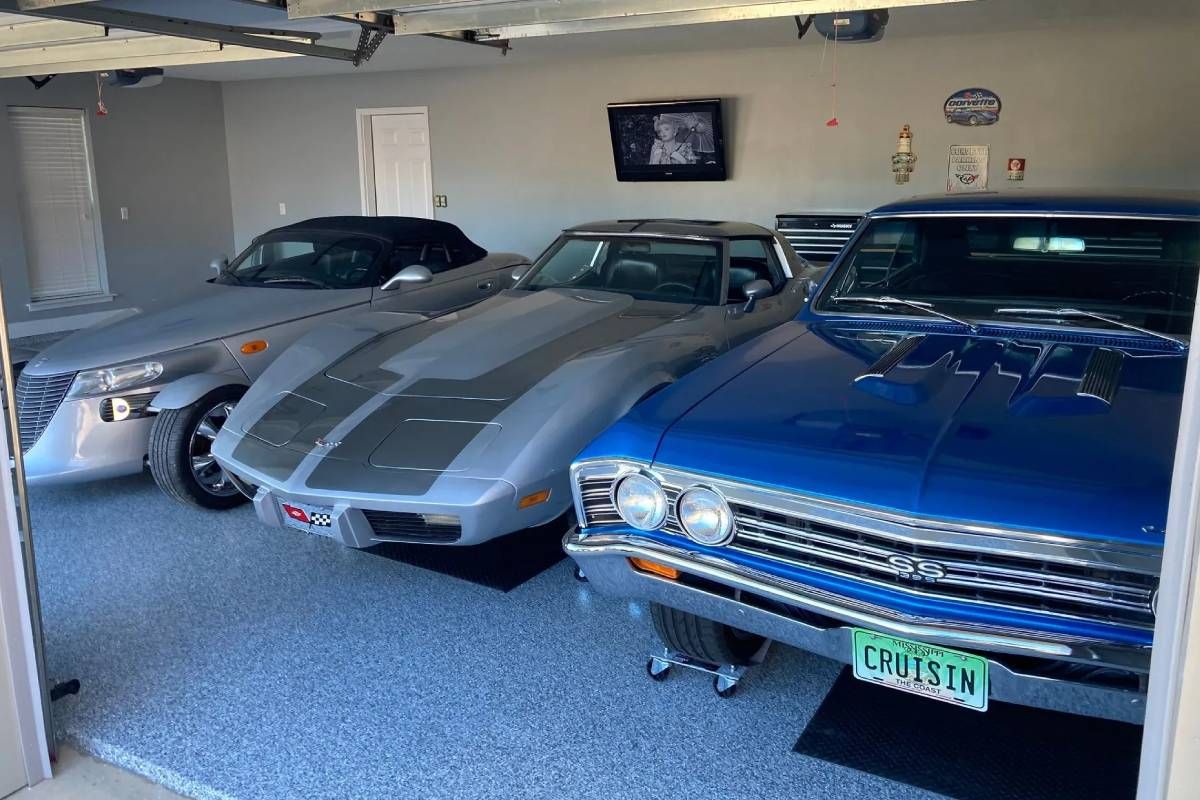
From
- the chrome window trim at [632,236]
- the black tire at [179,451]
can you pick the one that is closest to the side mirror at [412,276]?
the chrome window trim at [632,236]

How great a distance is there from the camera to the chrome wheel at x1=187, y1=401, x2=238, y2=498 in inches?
191

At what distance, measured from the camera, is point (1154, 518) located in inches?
83.5

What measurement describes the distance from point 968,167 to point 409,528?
6.84 m

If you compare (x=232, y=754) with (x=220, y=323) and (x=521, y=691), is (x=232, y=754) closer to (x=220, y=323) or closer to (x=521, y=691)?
(x=521, y=691)

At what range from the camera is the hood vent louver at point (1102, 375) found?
A: 109 inches

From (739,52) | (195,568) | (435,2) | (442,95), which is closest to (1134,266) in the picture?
(435,2)

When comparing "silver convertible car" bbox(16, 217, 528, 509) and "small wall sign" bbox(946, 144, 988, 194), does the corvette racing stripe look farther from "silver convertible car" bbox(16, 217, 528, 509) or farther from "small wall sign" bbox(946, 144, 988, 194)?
"small wall sign" bbox(946, 144, 988, 194)

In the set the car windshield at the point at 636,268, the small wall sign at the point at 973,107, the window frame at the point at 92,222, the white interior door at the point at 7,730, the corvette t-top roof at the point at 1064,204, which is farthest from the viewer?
the window frame at the point at 92,222

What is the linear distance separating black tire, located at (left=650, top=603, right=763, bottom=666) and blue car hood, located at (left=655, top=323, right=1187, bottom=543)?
641mm

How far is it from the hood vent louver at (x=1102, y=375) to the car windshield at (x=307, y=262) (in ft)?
14.0

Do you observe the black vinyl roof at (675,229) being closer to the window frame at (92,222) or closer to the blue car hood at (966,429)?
the blue car hood at (966,429)

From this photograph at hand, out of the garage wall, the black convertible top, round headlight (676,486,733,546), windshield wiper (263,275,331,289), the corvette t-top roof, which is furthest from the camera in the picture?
the garage wall

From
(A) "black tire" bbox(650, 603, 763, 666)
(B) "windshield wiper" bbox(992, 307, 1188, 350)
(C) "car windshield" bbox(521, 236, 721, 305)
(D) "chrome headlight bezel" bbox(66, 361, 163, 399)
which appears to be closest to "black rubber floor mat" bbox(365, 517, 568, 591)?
(A) "black tire" bbox(650, 603, 763, 666)

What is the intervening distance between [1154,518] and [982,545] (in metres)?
0.36
